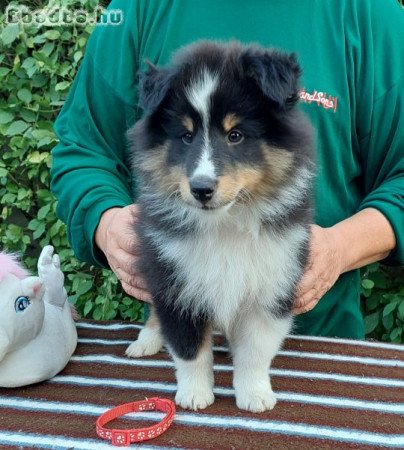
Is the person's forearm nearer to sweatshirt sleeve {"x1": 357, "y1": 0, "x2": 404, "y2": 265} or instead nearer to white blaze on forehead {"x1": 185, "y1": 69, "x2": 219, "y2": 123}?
sweatshirt sleeve {"x1": 357, "y1": 0, "x2": 404, "y2": 265}

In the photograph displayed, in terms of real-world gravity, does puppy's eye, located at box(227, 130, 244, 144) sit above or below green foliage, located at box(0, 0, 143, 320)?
above

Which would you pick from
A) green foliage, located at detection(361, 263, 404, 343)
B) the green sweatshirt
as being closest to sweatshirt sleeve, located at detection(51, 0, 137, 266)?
the green sweatshirt

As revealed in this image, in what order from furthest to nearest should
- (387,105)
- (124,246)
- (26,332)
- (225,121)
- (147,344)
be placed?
(387,105) → (147,344) → (124,246) → (26,332) → (225,121)

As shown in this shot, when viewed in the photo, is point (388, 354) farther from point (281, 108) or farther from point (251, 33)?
point (251, 33)

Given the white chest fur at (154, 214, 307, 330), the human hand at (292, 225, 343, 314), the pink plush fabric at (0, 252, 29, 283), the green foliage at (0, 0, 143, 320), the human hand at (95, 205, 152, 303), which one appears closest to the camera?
the white chest fur at (154, 214, 307, 330)

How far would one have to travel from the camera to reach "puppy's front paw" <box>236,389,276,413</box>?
2.13 m

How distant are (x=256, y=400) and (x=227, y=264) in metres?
0.48

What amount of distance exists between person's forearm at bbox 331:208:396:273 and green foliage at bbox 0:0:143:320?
1.83 metres

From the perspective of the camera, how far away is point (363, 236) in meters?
2.72

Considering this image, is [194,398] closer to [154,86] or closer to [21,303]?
[21,303]

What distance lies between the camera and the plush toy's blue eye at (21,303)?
2.20 meters

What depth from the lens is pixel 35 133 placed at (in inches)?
158

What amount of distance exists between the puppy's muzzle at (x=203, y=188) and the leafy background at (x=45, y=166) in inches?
84.9

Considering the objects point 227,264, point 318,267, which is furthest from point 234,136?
point 318,267
